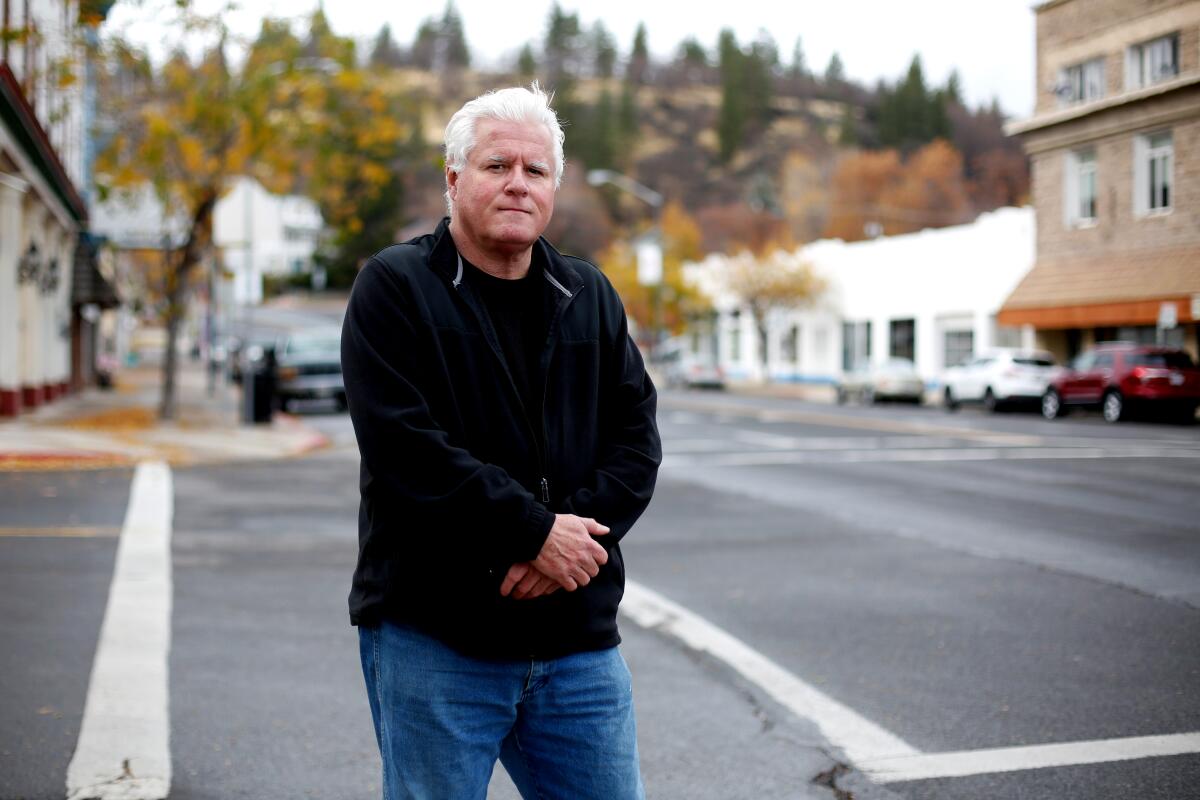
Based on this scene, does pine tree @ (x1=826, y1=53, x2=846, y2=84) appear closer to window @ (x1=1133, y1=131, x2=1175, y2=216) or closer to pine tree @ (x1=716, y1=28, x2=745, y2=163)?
pine tree @ (x1=716, y1=28, x2=745, y2=163)

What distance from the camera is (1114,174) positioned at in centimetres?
3584

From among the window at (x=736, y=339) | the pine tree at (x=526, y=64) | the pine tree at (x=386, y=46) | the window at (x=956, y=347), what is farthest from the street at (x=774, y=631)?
→ the pine tree at (x=386, y=46)

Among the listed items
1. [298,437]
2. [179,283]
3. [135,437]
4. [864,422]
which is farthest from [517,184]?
[864,422]

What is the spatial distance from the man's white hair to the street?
2.61m

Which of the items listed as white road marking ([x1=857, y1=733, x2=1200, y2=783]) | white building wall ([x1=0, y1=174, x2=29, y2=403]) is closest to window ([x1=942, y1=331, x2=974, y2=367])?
white building wall ([x1=0, y1=174, x2=29, y2=403])

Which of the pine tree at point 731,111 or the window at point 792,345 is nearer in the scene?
the window at point 792,345

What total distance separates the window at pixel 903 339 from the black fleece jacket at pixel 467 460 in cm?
4596

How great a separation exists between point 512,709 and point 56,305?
30.2 m

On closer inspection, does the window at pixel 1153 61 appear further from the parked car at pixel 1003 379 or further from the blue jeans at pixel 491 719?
the blue jeans at pixel 491 719

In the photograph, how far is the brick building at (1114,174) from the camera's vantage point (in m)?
33.2

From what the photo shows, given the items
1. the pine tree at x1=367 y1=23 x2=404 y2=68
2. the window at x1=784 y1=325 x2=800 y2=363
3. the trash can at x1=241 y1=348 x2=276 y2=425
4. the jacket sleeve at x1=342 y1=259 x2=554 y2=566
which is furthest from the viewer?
the pine tree at x1=367 y1=23 x2=404 y2=68

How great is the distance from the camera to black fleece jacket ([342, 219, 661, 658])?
2668mm

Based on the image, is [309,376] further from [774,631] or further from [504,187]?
[504,187]

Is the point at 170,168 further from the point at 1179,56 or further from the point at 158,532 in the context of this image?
the point at 1179,56
